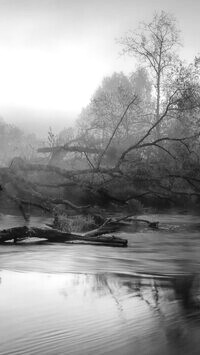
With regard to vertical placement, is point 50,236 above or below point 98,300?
above

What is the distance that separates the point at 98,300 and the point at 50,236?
17.2ft

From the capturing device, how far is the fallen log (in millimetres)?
10938

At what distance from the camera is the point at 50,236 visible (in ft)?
37.0

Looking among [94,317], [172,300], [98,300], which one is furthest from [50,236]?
[94,317]

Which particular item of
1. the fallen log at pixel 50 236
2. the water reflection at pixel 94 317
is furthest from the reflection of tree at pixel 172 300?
the fallen log at pixel 50 236

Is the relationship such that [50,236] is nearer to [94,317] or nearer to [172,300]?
[172,300]

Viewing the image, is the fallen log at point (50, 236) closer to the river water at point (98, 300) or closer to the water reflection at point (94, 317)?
the river water at point (98, 300)

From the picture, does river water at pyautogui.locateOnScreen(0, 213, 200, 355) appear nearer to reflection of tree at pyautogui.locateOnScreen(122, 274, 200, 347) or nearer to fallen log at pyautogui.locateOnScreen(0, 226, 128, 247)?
reflection of tree at pyautogui.locateOnScreen(122, 274, 200, 347)

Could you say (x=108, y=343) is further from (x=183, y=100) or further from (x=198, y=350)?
(x=183, y=100)

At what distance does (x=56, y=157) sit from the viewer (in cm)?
2130

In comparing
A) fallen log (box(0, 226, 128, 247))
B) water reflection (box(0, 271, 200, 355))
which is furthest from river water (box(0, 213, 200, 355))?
fallen log (box(0, 226, 128, 247))

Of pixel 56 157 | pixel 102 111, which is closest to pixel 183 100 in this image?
pixel 56 157

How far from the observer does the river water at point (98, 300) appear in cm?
454

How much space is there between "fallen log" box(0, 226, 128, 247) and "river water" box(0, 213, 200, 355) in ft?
0.74
